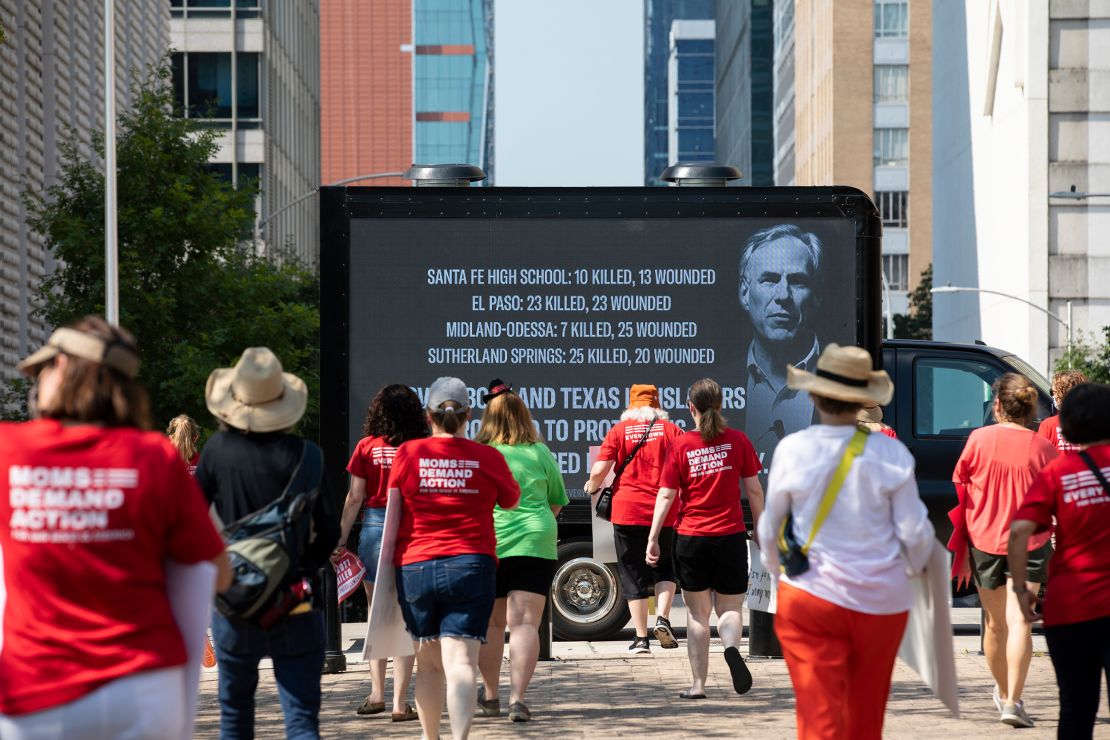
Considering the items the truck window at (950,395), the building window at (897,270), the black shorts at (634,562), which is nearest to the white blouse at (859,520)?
the black shorts at (634,562)

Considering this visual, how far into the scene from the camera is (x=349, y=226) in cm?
1250

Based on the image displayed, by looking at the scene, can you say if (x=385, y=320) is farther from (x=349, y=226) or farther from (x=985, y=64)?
(x=985, y=64)

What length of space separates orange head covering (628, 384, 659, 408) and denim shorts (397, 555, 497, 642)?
407 cm

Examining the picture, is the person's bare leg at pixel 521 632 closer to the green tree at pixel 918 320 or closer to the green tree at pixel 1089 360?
the green tree at pixel 1089 360

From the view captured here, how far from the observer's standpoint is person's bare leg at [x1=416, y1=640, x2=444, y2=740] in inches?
311

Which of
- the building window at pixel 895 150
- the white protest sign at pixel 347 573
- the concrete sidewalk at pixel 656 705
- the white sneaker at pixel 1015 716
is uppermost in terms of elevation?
the building window at pixel 895 150

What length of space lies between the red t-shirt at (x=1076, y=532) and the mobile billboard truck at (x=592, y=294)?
5829 mm

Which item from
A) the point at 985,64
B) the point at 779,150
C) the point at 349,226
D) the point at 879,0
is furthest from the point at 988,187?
the point at 779,150

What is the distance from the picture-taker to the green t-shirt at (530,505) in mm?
9000

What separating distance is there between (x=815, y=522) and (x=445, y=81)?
178796mm

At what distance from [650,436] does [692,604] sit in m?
1.94

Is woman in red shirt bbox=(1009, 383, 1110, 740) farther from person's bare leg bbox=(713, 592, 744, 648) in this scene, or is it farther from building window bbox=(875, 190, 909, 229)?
building window bbox=(875, 190, 909, 229)

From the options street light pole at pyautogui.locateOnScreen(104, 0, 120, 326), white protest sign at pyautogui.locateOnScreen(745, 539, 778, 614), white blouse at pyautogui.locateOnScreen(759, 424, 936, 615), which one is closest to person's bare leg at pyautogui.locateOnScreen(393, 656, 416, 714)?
white protest sign at pyautogui.locateOnScreen(745, 539, 778, 614)

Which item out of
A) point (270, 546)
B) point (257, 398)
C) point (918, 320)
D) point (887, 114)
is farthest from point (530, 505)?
point (887, 114)
